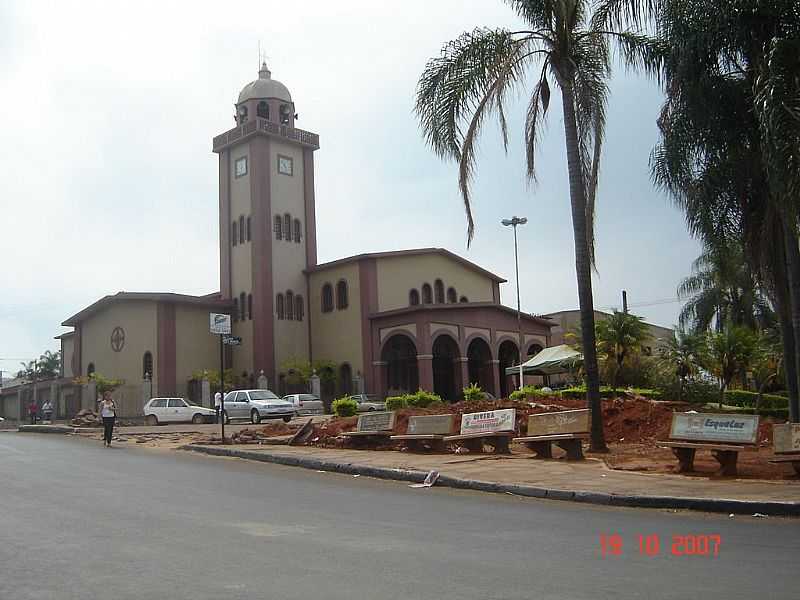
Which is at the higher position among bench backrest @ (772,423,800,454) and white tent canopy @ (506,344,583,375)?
white tent canopy @ (506,344,583,375)

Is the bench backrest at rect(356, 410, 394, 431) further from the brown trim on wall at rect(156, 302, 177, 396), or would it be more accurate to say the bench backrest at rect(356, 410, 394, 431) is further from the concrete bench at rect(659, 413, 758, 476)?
the brown trim on wall at rect(156, 302, 177, 396)

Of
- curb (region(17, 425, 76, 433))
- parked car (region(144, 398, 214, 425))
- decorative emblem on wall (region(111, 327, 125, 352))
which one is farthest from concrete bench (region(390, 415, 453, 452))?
decorative emblem on wall (region(111, 327, 125, 352))

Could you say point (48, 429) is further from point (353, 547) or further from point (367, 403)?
point (353, 547)

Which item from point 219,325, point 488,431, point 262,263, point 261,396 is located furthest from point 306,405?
point 488,431

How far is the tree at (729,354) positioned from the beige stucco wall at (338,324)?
80.0 feet

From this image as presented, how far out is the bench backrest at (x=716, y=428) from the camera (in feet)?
38.4

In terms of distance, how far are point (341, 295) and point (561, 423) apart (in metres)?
35.8

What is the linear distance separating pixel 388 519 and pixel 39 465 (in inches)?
385

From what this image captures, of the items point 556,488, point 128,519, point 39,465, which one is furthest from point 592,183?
point 39,465

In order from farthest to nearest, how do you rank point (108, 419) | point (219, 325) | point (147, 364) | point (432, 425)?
point (147, 364)
point (108, 419)
point (219, 325)
point (432, 425)

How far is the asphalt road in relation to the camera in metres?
5.79

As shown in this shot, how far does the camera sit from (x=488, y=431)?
1611 centimetres

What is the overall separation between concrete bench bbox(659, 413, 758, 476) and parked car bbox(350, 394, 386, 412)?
2535 centimetres
